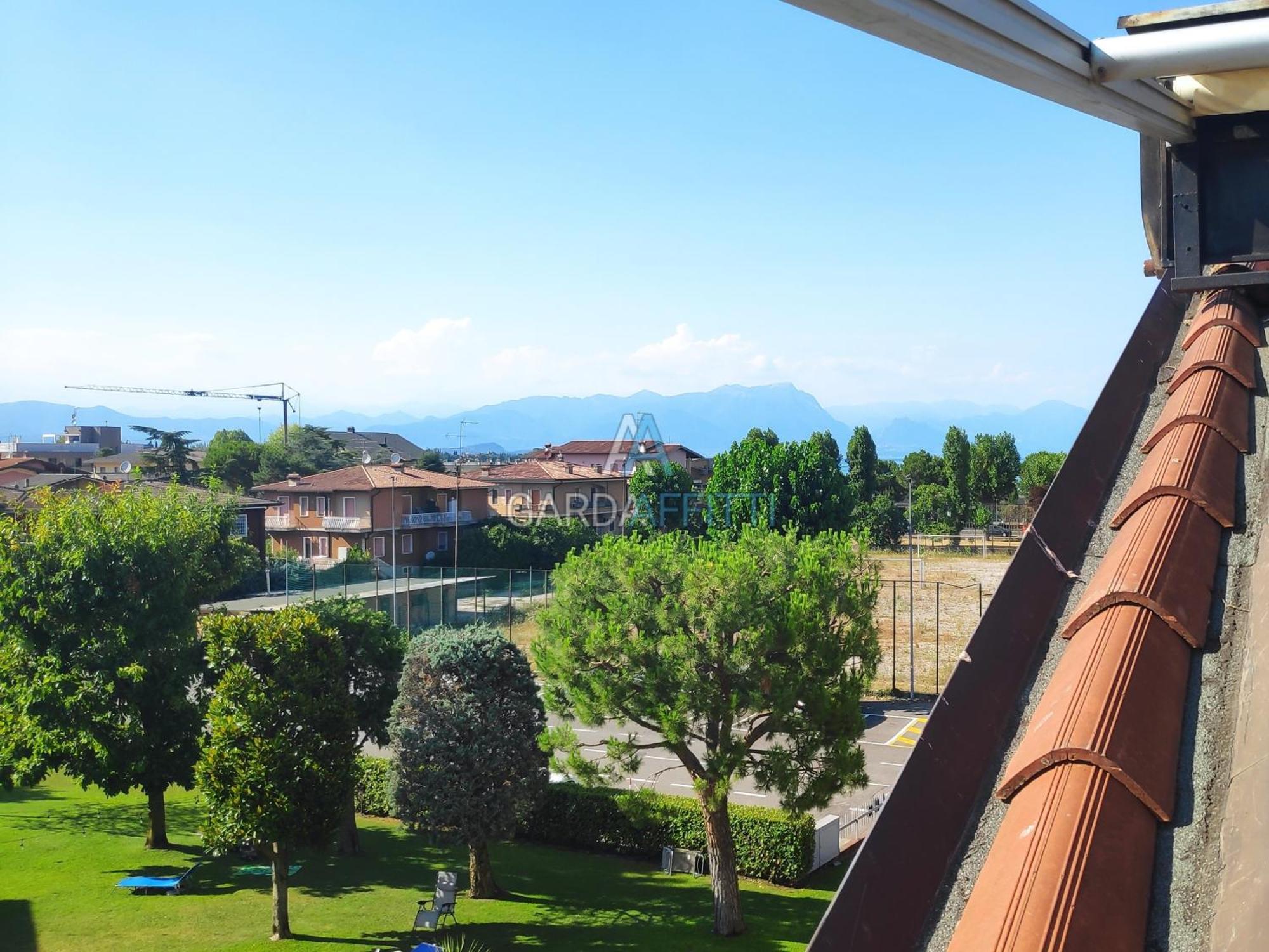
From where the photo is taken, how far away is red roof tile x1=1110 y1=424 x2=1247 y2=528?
2775 mm

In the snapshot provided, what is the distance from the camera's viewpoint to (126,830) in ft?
64.3

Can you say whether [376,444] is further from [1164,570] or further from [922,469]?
[1164,570]

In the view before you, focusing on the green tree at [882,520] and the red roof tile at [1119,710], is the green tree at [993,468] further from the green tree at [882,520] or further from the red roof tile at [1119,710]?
the red roof tile at [1119,710]

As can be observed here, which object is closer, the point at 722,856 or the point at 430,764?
the point at 722,856

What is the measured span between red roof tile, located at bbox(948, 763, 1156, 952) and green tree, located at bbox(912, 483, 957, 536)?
214 ft

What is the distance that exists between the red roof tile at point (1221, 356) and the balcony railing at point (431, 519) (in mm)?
49441

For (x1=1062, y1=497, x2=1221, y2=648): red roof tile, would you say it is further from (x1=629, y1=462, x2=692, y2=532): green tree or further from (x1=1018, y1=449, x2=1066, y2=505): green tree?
(x1=1018, y1=449, x2=1066, y2=505): green tree

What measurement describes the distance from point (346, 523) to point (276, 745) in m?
38.0

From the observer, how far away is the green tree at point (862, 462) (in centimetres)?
6638

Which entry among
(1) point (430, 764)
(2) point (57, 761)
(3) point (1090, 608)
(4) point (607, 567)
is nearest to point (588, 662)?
(4) point (607, 567)

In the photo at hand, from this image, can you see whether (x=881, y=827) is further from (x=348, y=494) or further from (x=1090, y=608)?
(x=348, y=494)

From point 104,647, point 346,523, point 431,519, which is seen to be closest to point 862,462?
point 431,519

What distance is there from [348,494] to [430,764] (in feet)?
121

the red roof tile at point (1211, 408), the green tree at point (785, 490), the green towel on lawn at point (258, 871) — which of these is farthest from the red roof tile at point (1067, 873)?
the green tree at point (785, 490)
